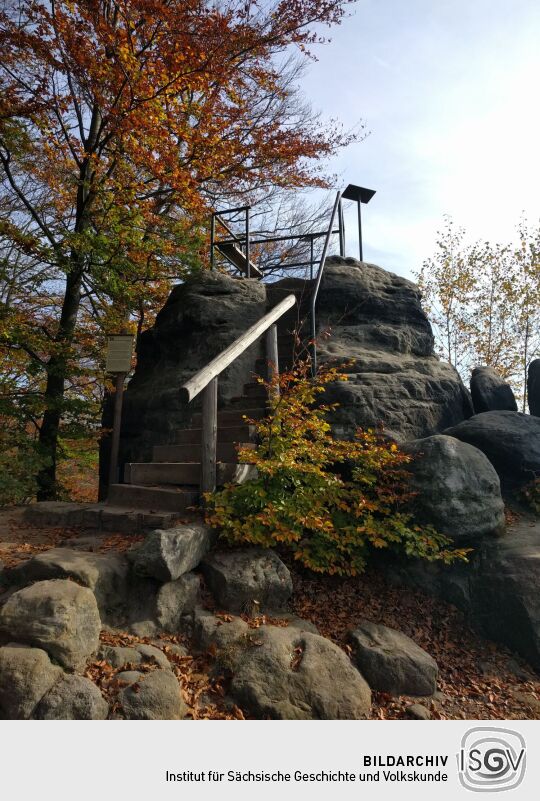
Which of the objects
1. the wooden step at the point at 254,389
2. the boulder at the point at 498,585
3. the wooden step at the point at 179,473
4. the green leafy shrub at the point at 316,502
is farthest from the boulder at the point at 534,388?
the wooden step at the point at 179,473

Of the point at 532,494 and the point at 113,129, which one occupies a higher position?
the point at 113,129

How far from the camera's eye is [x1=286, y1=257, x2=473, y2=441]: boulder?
646cm

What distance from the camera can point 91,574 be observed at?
388cm

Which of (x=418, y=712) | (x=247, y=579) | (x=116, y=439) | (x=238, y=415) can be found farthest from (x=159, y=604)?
(x=116, y=439)

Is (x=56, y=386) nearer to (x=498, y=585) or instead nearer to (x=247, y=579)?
(x=247, y=579)

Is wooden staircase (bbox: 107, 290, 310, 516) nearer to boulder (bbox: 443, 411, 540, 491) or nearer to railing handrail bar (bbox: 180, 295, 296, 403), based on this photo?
railing handrail bar (bbox: 180, 295, 296, 403)

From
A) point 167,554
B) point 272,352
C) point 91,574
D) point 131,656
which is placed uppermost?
point 272,352

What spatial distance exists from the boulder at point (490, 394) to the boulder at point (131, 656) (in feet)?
19.7

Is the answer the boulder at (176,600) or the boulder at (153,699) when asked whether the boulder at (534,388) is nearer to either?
the boulder at (176,600)

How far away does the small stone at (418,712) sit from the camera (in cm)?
371

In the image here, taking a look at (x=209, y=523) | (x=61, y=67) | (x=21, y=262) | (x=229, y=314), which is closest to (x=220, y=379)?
(x=229, y=314)

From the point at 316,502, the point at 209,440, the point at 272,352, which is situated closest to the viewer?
the point at 316,502

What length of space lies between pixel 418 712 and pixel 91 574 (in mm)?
2652
